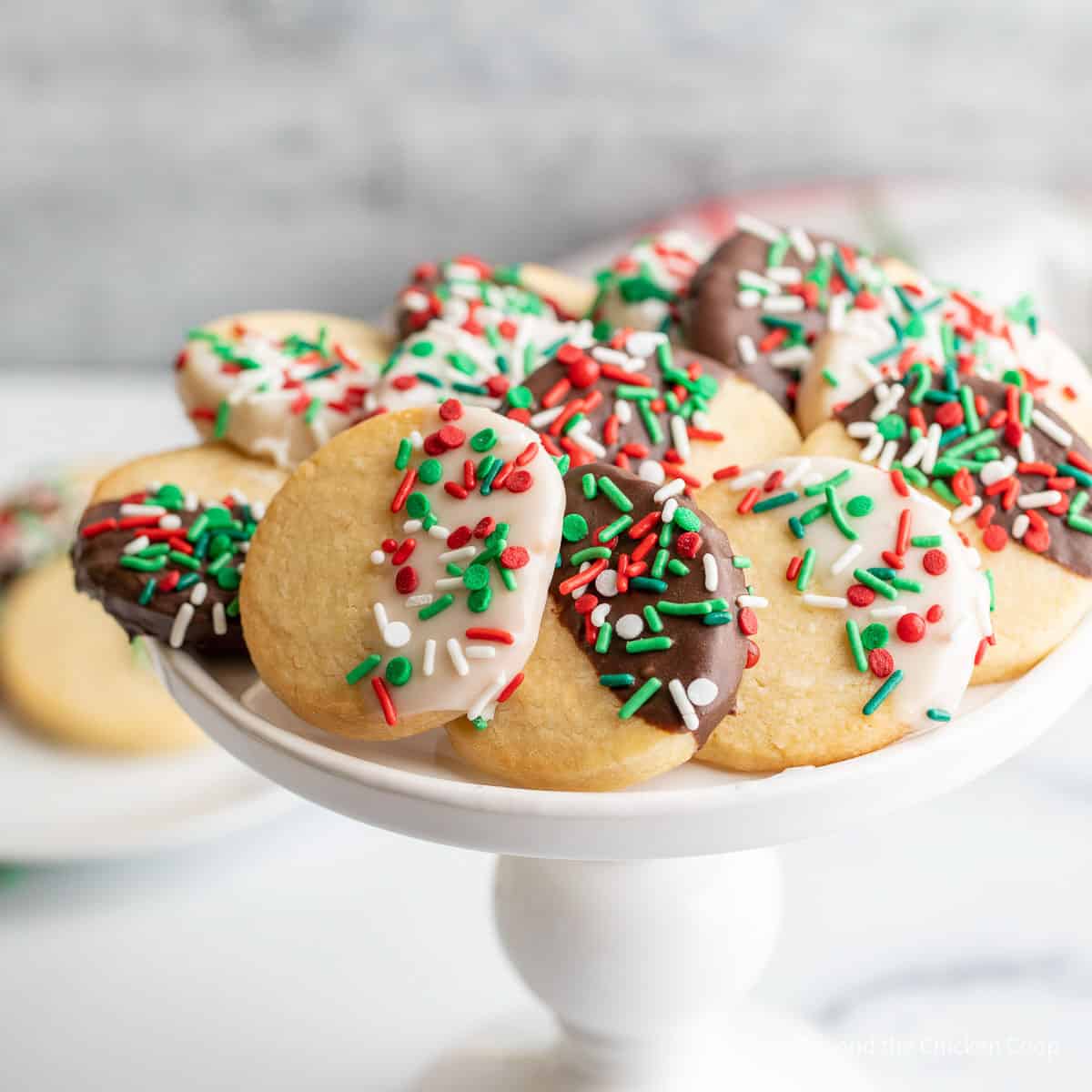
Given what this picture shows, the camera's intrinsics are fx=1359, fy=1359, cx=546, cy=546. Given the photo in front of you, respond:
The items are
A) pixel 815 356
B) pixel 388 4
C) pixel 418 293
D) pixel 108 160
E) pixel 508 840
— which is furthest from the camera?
pixel 108 160

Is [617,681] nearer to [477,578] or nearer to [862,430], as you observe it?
[477,578]

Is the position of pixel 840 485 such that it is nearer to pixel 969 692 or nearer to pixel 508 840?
pixel 969 692

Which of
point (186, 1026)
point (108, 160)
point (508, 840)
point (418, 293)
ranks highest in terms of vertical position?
point (418, 293)

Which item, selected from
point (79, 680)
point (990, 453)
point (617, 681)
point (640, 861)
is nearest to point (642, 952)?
point (640, 861)

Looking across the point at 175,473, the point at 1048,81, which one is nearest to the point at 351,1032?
the point at 175,473

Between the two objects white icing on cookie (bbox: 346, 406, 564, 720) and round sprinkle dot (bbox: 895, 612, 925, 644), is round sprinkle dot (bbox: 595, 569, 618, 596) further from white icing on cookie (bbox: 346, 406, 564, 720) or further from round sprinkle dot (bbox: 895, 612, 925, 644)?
round sprinkle dot (bbox: 895, 612, 925, 644)

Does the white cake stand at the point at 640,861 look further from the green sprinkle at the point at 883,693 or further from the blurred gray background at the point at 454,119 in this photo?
the blurred gray background at the point at 454,119
